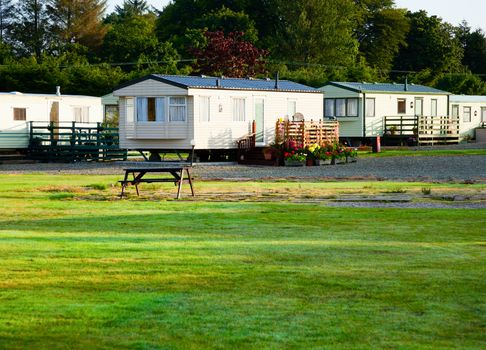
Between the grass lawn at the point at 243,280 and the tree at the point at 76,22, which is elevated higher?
the tree at the point at 76,22

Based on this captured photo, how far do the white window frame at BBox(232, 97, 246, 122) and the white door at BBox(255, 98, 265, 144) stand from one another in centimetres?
65

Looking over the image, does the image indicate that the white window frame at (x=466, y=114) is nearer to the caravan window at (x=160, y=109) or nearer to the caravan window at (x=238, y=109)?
the caravan window at (x=238, y=109)

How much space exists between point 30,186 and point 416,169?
12531 mm

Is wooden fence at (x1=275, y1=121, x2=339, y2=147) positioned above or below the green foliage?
below

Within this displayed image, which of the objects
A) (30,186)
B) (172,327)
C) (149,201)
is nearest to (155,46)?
(30,186)

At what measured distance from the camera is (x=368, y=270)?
10.3 metres

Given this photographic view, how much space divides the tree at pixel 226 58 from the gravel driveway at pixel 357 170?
19321mm

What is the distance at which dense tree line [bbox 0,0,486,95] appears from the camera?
70.1 meters

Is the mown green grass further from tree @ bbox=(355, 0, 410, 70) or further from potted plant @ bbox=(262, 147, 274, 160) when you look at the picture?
tree @ bbox=(355, 0, 410, 70)

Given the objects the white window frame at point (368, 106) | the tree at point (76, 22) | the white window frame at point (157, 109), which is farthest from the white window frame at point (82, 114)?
the tree at point (76, 22)

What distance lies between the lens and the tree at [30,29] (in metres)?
87.2

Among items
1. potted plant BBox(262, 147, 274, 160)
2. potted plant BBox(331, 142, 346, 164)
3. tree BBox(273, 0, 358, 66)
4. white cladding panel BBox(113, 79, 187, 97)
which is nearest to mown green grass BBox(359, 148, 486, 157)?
potted plant BBox(331, 142, 346, 164)

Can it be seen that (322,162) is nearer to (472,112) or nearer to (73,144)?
(73,144)

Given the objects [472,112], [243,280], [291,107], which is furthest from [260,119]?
[243,280]
